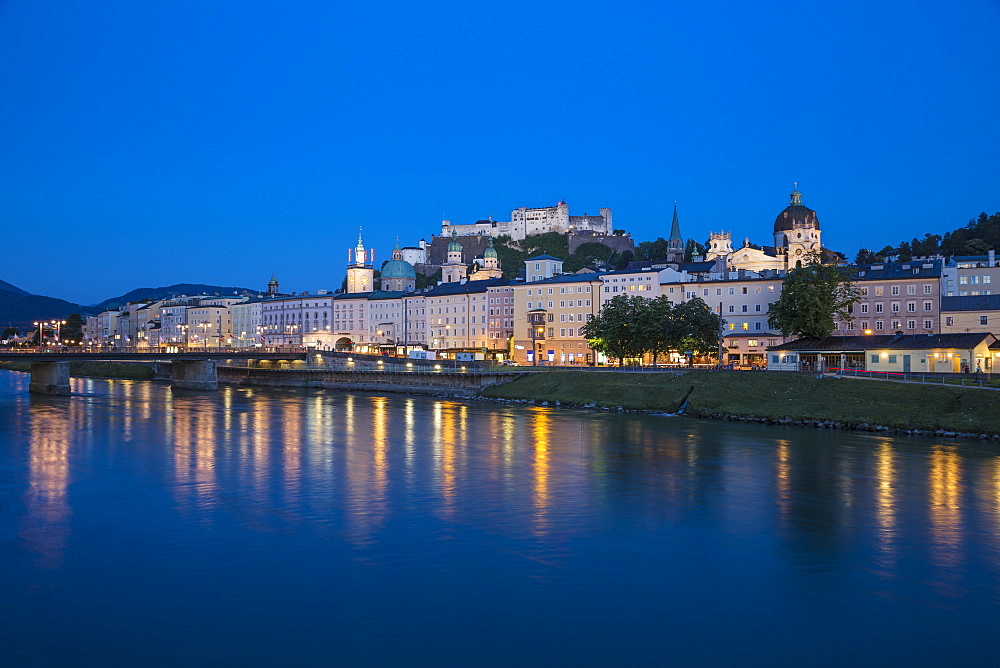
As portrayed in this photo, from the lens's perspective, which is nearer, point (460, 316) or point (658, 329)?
point (658, 329)

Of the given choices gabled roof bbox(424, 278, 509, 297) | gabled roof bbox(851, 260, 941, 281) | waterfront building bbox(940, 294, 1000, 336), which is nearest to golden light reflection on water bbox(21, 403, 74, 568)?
gabled roof bbox(851, 260, 941, 281)

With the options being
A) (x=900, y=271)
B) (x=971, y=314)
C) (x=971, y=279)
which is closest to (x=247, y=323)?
(x=900, y=271)

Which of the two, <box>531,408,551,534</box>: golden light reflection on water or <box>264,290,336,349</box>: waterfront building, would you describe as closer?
<box>531,408,551,534</box>: golden light reflection on water

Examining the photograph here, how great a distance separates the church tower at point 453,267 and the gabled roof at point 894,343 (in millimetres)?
104099

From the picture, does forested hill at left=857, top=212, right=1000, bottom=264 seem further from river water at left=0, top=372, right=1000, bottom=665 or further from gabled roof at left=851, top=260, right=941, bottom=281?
river water at left=0, top=372, right=1000, bottom=665

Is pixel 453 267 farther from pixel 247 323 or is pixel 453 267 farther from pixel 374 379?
pixel 374 379

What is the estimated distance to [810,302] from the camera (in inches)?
2653

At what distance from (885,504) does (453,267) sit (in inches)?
5855

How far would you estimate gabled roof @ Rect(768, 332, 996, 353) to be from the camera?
59625mm

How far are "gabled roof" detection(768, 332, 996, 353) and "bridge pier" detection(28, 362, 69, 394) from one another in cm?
6342

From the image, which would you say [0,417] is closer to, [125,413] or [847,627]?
[125,413]

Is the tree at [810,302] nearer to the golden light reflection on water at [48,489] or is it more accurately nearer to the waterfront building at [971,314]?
the waterfront building at [971,314]

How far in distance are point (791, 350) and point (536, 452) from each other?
37742mm

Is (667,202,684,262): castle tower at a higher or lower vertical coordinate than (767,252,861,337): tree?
higher
